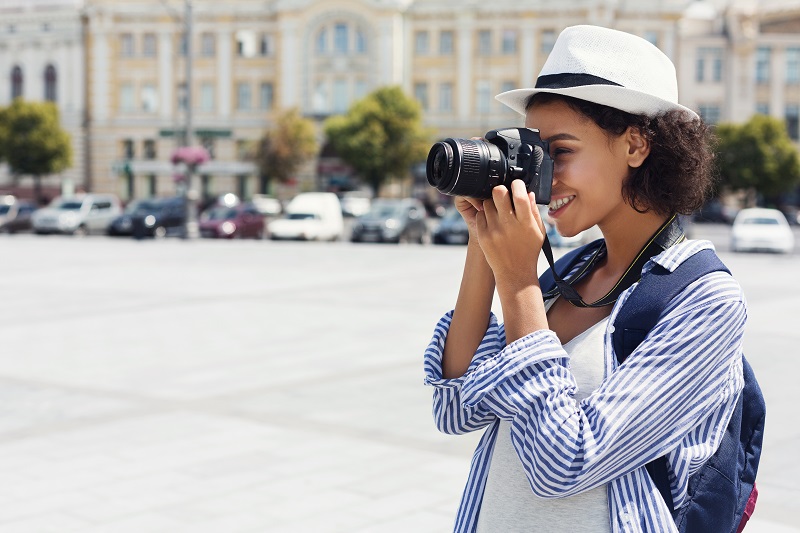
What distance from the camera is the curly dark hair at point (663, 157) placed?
198cm

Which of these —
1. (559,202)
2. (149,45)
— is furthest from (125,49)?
(559,202)

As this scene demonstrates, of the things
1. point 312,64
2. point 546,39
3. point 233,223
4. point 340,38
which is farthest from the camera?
point 312,64

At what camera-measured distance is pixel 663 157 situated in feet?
6.60

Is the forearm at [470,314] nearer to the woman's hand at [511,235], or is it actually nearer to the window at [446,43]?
the woman's hand at [511,235]

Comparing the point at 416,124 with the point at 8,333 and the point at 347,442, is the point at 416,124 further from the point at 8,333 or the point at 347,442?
the point at 347,442

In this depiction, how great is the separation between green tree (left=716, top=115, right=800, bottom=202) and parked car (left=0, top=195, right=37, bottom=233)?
34.5m

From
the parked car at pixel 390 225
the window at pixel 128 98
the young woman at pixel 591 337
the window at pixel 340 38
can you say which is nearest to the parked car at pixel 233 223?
the parked car at pixel 390 225

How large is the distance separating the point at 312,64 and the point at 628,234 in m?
60.7

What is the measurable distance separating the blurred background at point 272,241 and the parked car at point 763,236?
0.09 meters

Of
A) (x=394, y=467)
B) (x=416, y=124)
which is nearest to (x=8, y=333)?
(x=394, y=467)

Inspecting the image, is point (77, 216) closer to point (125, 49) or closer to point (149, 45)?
point (149, 45)

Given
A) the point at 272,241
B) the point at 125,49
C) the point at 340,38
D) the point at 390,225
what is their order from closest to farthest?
1. the point at 390,225
2. the point at 272,241
3. the point at 340,38
4. the point at 125,49

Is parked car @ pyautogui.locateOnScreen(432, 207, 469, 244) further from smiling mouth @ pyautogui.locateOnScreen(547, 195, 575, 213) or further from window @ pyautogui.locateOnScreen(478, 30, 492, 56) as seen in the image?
window @ pyautogui.locateOnScreen(478, 30, 492, 56)

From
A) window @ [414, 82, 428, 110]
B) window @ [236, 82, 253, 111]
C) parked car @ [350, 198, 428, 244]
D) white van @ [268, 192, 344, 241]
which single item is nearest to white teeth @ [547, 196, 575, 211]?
parked car @ [350, 198, 428, 244]
